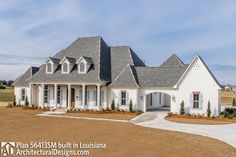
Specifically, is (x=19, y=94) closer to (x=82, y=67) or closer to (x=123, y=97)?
(x=82, y=67)

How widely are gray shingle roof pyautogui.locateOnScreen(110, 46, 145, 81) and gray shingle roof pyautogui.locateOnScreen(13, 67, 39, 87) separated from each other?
1226 centimetres

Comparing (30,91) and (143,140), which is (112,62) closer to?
(30,91)

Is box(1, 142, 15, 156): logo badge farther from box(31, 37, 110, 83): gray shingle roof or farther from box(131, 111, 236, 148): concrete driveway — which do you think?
box(31, 37, 110, 83): gray shingle roof

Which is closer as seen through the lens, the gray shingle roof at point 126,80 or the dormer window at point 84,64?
the gray shingle roof at point 126,80

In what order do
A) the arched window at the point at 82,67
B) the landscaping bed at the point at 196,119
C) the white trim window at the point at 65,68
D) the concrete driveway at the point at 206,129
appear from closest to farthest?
the concrete driveway at the point at 206,129 < the landscaping bed at the point at 196,119 < the arched window at the point at 82,67 < the white trim window at the point at 65,68

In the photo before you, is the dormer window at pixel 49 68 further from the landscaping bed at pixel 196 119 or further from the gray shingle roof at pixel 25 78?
the landscaping bed at pixel 196 119

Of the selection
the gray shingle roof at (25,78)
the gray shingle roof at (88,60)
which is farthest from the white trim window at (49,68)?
the gray shingle roof at (88,60)

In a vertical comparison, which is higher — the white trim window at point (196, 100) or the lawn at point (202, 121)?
the white trim window at point (196, 100)

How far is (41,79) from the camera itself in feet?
134

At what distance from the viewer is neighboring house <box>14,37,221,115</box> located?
32844mm

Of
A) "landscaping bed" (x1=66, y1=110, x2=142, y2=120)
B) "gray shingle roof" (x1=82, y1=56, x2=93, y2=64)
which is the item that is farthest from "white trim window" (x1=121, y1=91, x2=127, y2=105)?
"gray shingle roof" (x1=82, y1=56, x2=93, y2=64)

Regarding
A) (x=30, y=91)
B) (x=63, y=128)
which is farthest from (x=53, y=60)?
(x=63, y=128)

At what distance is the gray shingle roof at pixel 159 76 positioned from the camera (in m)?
35.5

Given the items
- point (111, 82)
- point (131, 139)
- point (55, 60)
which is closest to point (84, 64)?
point (111, 82)
